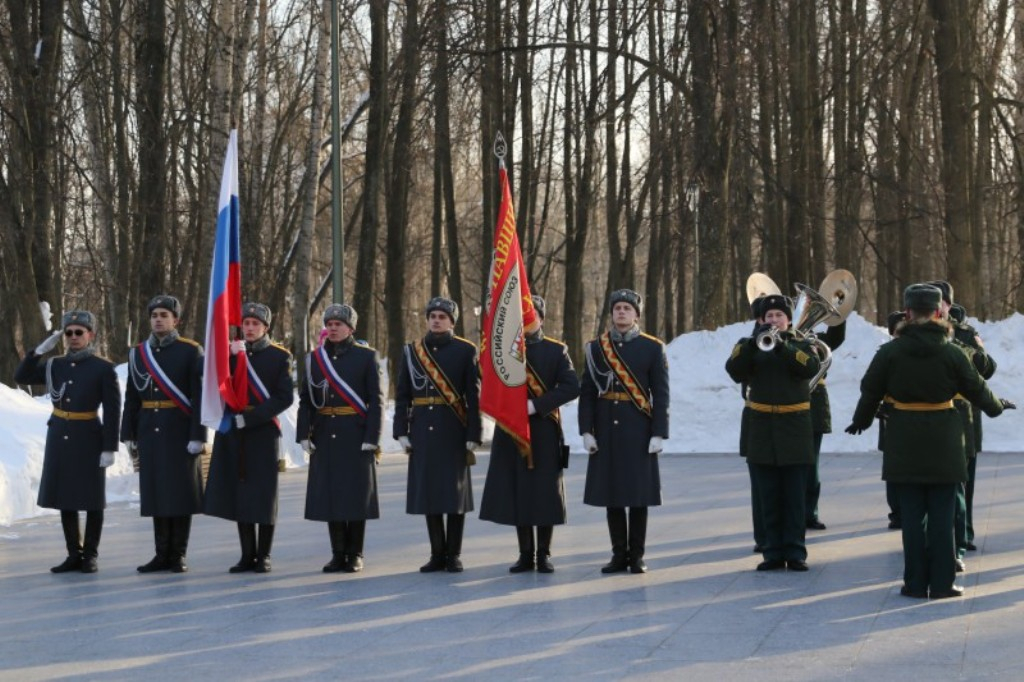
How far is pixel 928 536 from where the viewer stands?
9.57m

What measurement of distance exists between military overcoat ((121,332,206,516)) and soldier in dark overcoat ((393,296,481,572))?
1452mm

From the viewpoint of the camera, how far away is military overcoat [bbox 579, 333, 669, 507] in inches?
425

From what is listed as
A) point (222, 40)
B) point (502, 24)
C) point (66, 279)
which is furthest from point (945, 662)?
point (66, 279)

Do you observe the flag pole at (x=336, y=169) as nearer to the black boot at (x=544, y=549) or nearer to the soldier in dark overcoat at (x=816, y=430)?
the soldier in dark overcoat at (x=816, y=430)

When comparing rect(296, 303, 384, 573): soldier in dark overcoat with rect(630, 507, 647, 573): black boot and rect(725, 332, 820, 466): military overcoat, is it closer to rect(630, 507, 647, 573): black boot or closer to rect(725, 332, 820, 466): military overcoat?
rect(630, 507, 647, 573): black boot

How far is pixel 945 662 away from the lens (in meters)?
7.75

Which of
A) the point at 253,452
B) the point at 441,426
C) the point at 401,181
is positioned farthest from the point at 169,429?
the point at 401,181

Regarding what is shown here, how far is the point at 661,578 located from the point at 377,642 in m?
2.65

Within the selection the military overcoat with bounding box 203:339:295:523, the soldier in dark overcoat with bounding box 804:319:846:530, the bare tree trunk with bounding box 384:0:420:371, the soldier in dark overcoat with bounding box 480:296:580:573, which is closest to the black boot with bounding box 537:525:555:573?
the soldier in dark overcoat with bounding box 480:296:580:573

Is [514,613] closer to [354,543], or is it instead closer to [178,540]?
[354,543]

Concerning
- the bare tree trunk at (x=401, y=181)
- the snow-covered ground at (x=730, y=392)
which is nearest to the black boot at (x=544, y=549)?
the snow-covered ground at (x=730, y=392)

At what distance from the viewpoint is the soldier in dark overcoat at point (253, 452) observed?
11.2 metres

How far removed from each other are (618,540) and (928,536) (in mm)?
2241

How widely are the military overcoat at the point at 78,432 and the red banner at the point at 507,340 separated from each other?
8.83 ft
